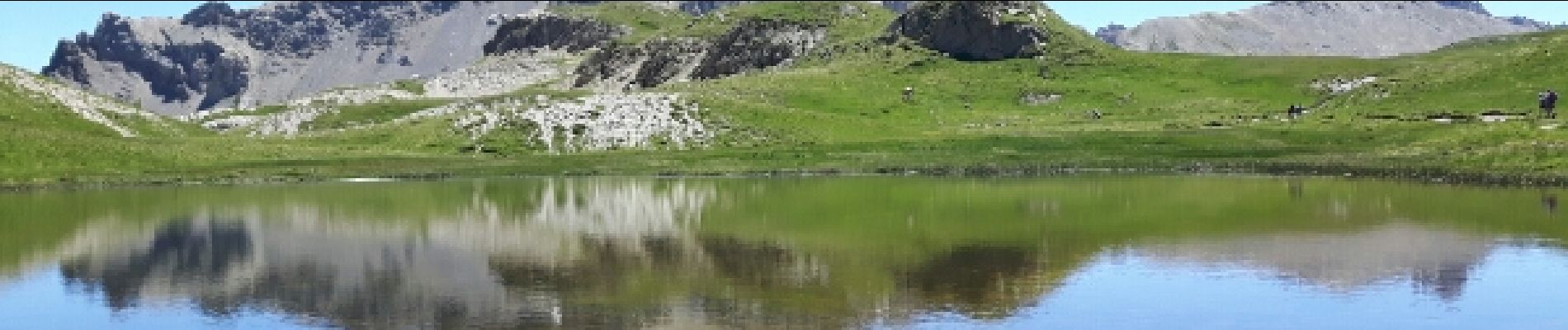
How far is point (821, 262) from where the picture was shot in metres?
55.8

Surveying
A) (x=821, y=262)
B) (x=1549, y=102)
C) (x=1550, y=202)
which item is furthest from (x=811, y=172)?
(x=1549, y=102)

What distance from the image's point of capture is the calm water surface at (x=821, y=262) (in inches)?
1676

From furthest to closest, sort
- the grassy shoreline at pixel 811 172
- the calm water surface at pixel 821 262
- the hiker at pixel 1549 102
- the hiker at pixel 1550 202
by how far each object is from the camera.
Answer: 1. the hiker at pixel 1549 102
2. the grassy shoreline at pixel 811 172
3. the hiker at pixel 1550 202
4. the calm water surface at pixel 821 262

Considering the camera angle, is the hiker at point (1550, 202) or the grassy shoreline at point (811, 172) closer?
the hiker at point (1550, 202)

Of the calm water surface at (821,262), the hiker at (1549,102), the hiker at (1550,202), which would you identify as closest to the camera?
the calm water surface at (821,262)

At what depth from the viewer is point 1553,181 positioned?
92.7 m

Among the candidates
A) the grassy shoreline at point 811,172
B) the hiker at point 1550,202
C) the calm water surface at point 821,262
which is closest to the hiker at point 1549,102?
the grassy shoreline at point 811,172

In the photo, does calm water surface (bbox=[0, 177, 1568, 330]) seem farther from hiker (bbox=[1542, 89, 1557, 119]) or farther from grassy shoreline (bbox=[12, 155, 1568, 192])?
hiker (bbox=[1542, 89, 1557, 119])

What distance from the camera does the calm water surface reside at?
4256 centimetres

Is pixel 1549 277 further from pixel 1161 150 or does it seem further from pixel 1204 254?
pixel 1161 150

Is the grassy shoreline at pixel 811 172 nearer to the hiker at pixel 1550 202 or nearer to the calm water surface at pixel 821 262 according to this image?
the calm water surface at pixel 821 262

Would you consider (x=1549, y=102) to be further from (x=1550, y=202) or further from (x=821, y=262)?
(x=821, y=262)

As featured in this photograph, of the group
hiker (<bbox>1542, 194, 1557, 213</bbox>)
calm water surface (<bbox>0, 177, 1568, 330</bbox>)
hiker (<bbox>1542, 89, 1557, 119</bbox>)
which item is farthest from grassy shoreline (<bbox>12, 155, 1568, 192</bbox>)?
hiker (<bbox>1542, 89, 1557, 119</bbox>)

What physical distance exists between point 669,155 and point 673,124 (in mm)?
21467
